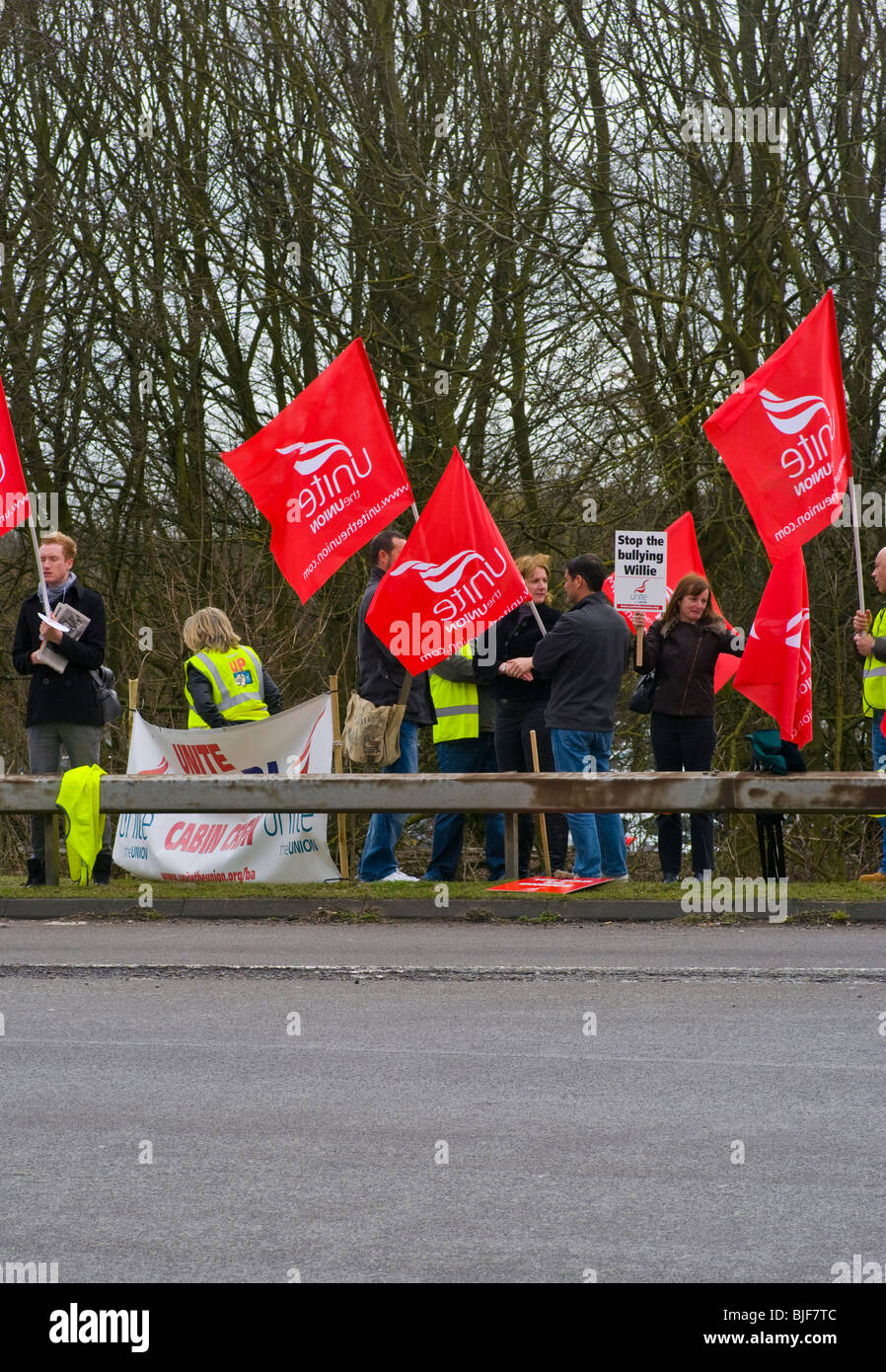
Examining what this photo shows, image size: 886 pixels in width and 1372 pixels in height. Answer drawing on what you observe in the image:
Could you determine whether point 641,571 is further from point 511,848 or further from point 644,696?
point 511,848

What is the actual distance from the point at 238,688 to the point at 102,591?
30.9 feet

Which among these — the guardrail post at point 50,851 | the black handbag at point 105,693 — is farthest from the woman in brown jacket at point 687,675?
the guardrail post at point 50,851

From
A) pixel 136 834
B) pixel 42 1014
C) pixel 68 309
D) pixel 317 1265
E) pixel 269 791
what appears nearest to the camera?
pixel 317 1265

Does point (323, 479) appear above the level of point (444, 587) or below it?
above

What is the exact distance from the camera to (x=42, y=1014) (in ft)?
23.6

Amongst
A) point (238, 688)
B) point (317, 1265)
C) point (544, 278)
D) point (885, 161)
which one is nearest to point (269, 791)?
point (238, 688)

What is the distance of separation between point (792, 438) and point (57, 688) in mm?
4942

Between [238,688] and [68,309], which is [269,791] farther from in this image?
[68,309]

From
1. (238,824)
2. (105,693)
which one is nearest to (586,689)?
(238,824)

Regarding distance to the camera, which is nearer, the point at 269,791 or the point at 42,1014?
the point at 42,1014

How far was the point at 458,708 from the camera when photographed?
12.4 meters

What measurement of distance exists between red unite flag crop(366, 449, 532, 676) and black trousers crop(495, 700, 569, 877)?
2.98 feet

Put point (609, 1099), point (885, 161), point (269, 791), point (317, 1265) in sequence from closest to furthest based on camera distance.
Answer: point (317, 1265) < point (609, 1099) < point (269, 791) < point (885, 161)

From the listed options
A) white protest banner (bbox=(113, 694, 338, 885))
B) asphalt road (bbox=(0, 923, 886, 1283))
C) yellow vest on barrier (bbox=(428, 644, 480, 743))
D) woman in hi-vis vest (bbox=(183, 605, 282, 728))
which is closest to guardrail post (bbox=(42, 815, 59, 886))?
white protest banner (bbox=(113, 694, 338, 885))
